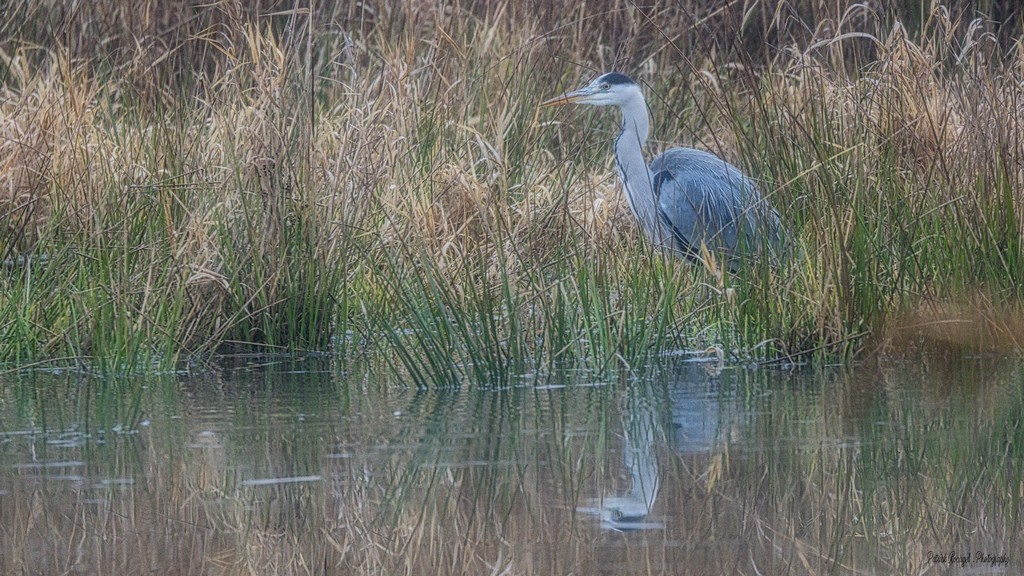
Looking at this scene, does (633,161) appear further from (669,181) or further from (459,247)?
(459,247)

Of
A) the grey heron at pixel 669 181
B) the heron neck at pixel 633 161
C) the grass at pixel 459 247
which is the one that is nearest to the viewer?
the grass at pixel 459 247

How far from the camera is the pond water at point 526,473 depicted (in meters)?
3.20

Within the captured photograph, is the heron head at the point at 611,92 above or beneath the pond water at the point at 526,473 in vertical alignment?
above

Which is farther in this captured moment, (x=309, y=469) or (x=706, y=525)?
(x=309, y=469)

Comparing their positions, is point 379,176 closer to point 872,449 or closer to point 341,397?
point 341,397

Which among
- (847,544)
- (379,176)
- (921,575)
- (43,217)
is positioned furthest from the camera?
(43,217)

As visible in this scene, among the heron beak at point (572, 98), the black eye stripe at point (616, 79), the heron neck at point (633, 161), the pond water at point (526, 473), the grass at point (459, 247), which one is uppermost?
the black eye stripe at point (616, 79)

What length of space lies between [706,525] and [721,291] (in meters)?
2.13

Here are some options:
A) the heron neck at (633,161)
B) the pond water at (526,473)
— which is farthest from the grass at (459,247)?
the heron neck at (633,161)

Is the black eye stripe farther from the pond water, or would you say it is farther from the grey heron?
the pond water

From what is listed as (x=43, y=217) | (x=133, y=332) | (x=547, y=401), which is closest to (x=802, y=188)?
(x=547, y=401)

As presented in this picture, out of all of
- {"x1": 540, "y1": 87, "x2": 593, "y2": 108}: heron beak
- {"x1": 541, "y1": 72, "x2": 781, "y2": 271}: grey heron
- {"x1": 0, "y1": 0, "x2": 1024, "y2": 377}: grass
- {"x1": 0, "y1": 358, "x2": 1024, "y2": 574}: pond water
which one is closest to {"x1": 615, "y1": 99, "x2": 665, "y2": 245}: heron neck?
{"x1": 541, "y1": 72, "x2": 781, "y2": 271}: grey heron

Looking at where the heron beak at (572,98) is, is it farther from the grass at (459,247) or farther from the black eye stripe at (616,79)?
the grass at (459,247)

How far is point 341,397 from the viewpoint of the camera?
16.1ft
